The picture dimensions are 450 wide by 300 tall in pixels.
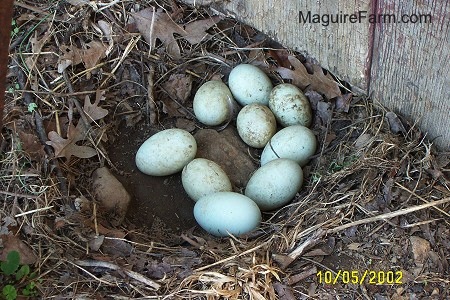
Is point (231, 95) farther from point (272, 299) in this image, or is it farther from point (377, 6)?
point (272, 299)

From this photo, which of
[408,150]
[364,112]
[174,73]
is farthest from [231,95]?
[408,150]

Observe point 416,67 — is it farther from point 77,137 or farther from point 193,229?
point 77,137

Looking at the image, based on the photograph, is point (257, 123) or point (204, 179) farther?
point (257, 123)

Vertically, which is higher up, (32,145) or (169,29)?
(169,29)

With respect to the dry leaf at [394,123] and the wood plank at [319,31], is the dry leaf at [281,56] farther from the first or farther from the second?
the dry leaf at [394,123]

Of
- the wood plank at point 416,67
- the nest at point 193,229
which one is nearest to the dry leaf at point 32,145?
the nest at point 193,229

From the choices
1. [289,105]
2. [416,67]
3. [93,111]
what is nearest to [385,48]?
[416,67]
